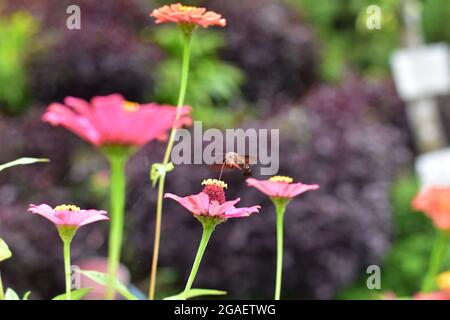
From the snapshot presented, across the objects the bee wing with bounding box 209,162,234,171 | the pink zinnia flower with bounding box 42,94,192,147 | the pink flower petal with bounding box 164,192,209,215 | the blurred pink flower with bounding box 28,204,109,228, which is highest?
the pink zinnia flower with bounding box 42,94,192,147

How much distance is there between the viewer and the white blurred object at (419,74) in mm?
2891

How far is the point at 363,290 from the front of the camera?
6.55ft

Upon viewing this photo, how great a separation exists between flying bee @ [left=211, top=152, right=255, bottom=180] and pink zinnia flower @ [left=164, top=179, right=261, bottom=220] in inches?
1.3

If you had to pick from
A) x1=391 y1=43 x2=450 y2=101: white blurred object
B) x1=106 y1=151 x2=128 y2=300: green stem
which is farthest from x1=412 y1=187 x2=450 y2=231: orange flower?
x1=391 y1=43 x2=450 y2=101: white blurred object

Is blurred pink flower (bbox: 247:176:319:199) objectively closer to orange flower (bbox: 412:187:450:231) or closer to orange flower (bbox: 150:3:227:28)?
orange flower (bbox: 150:3:227:28)

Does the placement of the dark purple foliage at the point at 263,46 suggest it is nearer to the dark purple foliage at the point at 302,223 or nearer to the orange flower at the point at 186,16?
the dark purple foliage at the point at 302,223

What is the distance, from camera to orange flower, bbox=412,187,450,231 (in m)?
0.51

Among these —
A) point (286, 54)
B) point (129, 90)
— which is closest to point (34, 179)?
point (129, 90)

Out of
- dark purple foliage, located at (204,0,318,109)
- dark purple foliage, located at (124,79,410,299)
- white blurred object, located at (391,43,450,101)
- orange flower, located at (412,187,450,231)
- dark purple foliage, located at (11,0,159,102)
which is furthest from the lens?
white blurred object, located at (391,43,450,101)

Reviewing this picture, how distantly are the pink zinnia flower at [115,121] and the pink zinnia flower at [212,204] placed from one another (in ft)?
0.29

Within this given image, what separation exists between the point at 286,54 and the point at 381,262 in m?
0.96

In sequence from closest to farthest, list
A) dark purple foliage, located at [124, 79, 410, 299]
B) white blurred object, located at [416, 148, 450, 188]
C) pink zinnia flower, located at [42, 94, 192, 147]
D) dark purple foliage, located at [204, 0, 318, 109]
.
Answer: pink zinnia flower, located at [42, 94, 192, 147]
dark purple foliage, located at [124, 79, 410, 299]
white blurred object, located at [416, 148, 450, 188]
dark purple foliage, located at [204, 0, 318, 109]

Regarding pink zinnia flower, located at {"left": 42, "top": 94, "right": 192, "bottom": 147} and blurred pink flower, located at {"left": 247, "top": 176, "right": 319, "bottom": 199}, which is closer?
pink zinnia flower, located at {"left": 42, "top": 94, "right": 192, "bottom": 147}
